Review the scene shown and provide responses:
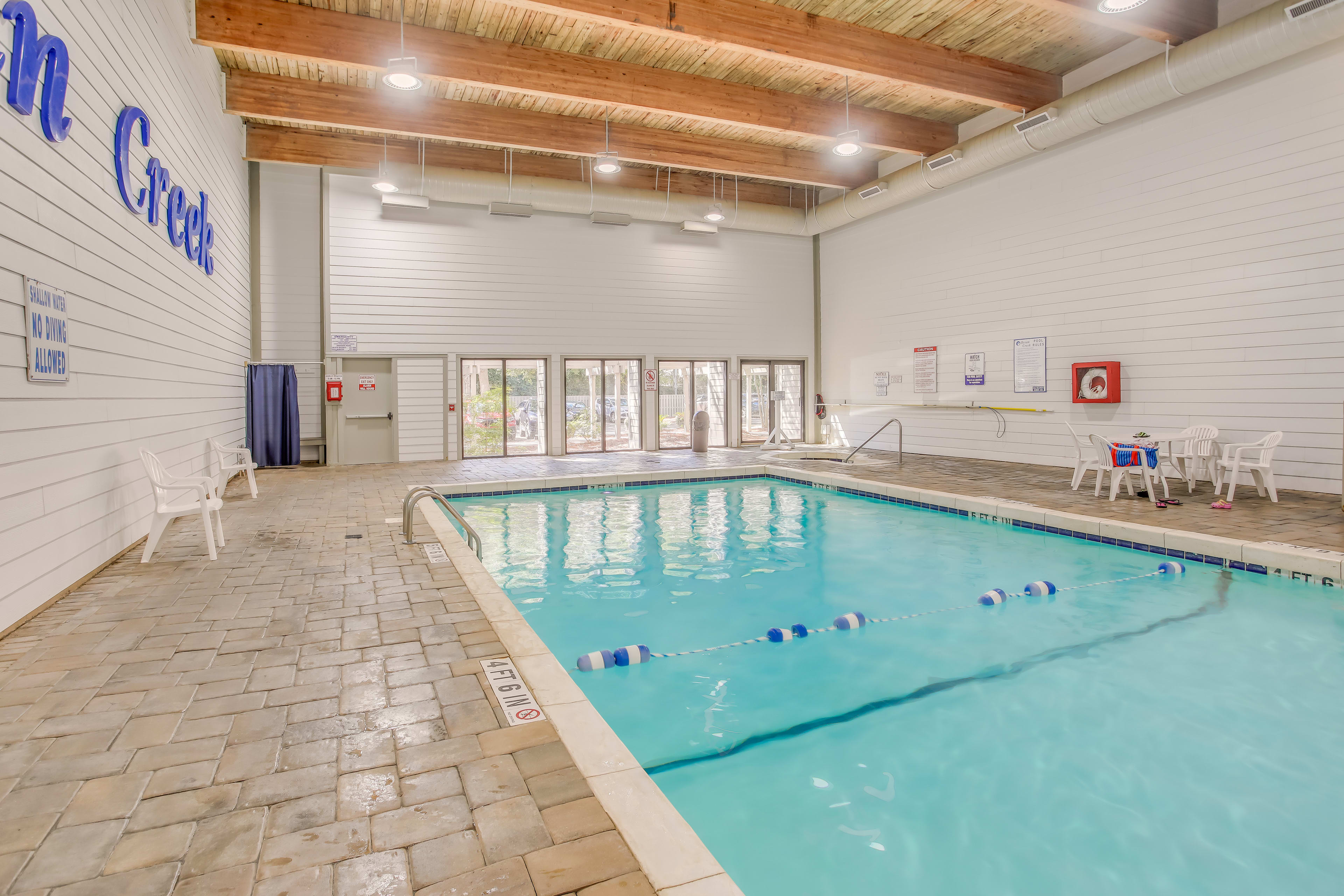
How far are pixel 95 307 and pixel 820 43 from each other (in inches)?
275

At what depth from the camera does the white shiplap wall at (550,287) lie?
36.8 feet

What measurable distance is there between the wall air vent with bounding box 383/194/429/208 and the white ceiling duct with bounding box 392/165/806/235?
145 mm

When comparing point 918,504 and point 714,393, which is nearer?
point 918,504

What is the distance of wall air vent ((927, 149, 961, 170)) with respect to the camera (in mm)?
9891

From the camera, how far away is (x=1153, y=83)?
7.41 m

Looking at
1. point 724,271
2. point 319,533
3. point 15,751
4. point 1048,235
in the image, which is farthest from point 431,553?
point 724,271

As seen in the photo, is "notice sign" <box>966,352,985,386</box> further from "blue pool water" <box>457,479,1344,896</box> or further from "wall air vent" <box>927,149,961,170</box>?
"blue pool water" <box>457,479,1344,896</box>

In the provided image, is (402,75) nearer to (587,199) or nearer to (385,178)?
(385,178)

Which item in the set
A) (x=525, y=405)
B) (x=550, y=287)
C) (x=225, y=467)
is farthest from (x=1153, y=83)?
A: (x=225, y=467)

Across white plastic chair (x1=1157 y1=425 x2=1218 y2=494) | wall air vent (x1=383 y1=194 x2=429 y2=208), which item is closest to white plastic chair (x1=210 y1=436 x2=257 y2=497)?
wall air vent (x1=383 y1=194 x2=429 y2=208)

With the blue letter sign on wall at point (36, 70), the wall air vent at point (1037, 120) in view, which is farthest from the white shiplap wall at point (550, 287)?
the blue letter sign on wall at point (36, 70)

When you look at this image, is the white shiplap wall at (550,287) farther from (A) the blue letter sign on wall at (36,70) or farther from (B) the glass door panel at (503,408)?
(A) the blue letter sign on wall at (36,70)

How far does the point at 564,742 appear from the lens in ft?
6.94

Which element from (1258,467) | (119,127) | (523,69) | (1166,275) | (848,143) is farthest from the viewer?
(848,143)
